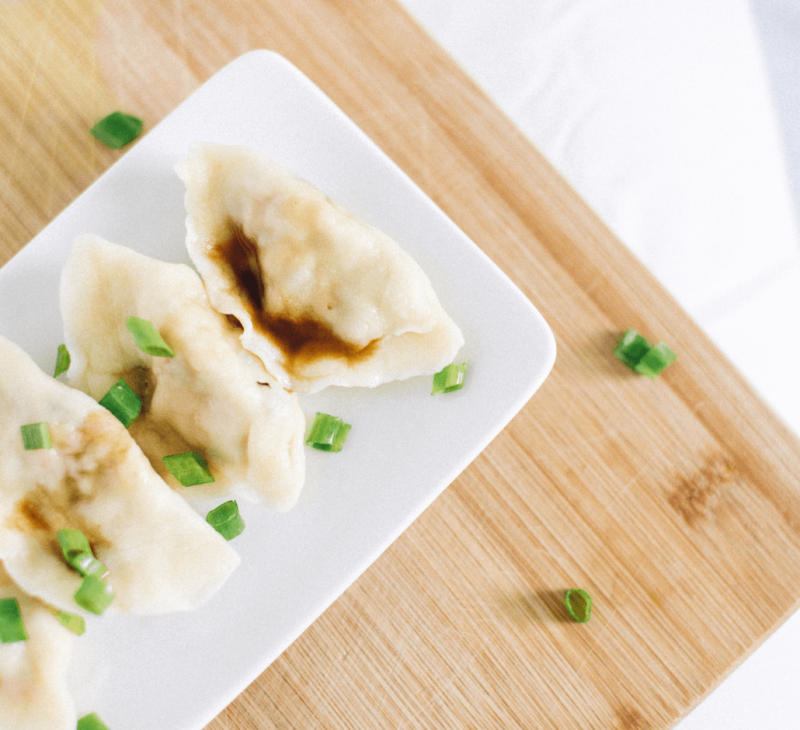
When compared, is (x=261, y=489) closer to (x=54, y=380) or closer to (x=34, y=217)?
(x=54, y=380)

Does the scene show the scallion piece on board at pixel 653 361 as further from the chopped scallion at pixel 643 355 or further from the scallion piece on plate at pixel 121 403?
the scallion piece on plate at pixel 121 403

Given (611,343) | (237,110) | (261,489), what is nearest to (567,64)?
(611,343)

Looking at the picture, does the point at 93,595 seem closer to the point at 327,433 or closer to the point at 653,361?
the point at 327,433

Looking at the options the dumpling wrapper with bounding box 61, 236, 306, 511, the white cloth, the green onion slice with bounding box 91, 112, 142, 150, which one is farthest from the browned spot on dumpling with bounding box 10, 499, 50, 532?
the white cloth

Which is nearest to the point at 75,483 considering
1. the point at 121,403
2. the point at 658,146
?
the point at 121,403

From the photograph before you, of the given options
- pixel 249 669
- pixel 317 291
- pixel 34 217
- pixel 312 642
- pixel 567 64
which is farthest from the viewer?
pixel 567 64

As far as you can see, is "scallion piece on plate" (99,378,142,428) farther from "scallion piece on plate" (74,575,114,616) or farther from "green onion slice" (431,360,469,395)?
"green onion slice" (431,360,469,395)
